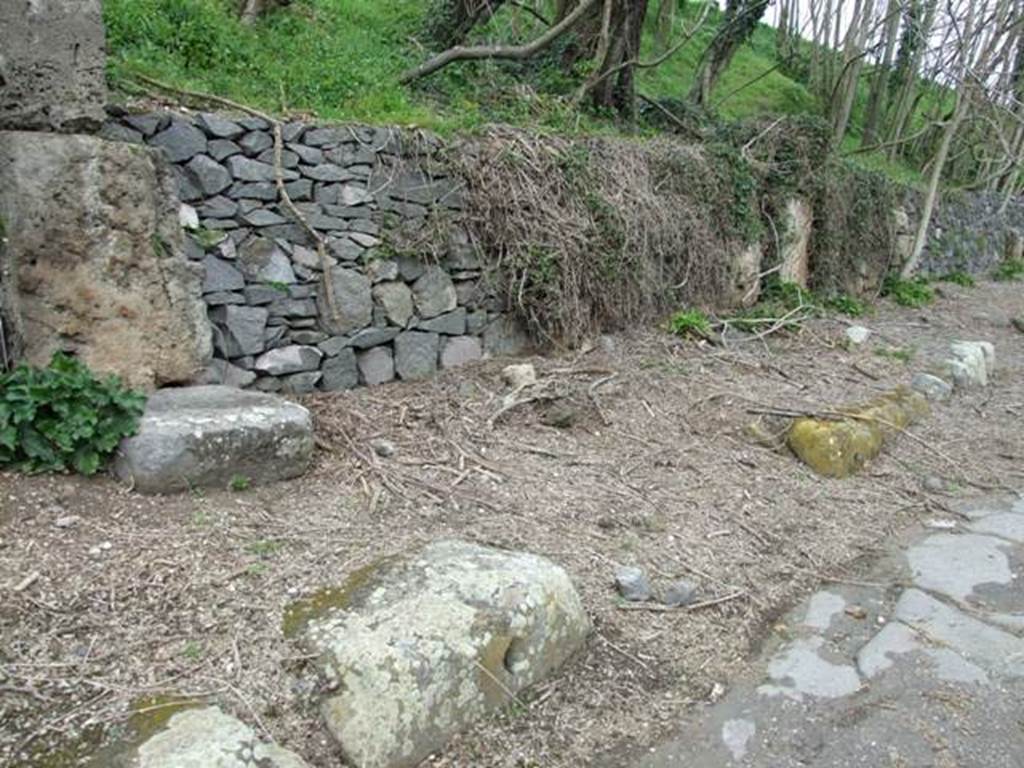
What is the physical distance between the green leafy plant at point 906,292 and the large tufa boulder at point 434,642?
27.2 feet

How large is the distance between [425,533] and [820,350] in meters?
4.65

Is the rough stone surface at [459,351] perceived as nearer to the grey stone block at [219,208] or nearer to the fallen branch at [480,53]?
the grey stone block at [219,208]

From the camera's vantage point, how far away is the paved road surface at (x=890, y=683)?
87.4 inches

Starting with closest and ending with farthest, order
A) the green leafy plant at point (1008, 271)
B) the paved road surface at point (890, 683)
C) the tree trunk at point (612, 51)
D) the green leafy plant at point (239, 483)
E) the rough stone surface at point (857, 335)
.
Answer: the paved road surface at point (890, 683) < the green leafy plant at point (239, 483) < the rough stone surface at point (857, 335) < the tree trunk at point (612, 51) < the green leafy plant at point (1008, 271)

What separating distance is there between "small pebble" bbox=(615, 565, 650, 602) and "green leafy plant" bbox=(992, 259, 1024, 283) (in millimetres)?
12630

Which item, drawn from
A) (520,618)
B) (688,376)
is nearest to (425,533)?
(520,618)

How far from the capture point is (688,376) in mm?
5434

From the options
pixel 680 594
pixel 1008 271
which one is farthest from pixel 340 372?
pixel 1008 271

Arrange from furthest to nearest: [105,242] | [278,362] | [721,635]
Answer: [278,362] → [105,242] → [721,635]

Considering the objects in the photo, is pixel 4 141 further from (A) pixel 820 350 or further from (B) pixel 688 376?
(A) pixel 820 350

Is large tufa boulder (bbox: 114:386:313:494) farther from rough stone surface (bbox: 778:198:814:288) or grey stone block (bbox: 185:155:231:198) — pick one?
rough stone surface (bbox: 778:198:814:288)

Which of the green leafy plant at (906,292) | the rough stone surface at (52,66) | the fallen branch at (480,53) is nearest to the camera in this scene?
the rough stone surface at (52,66)

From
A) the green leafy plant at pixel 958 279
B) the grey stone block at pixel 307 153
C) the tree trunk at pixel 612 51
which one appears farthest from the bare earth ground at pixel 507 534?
the green leafy plant at pixel 958 279

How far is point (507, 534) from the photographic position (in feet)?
10.5
